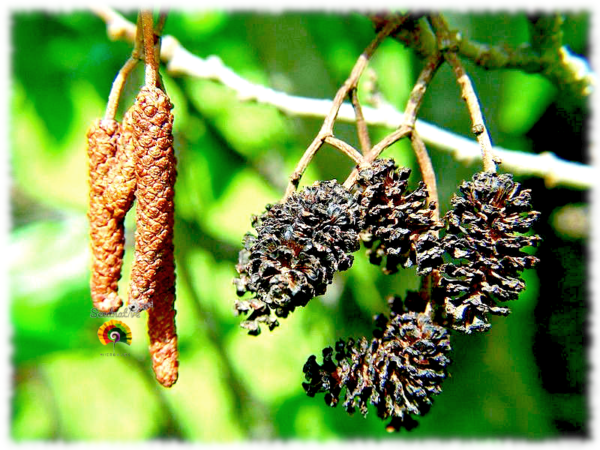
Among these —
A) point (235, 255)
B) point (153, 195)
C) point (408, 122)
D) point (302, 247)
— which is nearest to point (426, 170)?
point (408, 122)

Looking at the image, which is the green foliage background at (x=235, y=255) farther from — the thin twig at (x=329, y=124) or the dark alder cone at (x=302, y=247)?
the dark alder cone at (x=302, y=247)

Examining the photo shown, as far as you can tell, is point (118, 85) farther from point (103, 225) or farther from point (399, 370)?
point (399, 370)

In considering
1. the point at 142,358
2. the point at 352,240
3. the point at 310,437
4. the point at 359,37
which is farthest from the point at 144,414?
the point at 352,240

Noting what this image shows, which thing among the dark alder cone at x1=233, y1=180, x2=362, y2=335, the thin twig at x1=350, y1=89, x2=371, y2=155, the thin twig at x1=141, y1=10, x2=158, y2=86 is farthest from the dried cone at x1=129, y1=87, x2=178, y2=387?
the thin twig at x1=350, y1=89, x2=371, y2=155

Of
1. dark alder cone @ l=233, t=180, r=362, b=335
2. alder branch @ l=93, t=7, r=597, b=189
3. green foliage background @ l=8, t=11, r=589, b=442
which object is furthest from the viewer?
green foliage background @ l=8, t=11, r=589, b=442

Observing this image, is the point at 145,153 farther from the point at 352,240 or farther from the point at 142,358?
the point at 142,358

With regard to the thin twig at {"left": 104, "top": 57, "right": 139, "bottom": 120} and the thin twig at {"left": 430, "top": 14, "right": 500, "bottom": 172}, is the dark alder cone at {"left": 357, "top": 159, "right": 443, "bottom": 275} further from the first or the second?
the thin twig at {"left": 104, "top": 57, "right": 139, "bottom": 120}

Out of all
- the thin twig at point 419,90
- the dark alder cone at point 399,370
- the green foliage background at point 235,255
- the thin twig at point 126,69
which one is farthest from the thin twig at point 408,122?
the green foliage background at point 235,255
